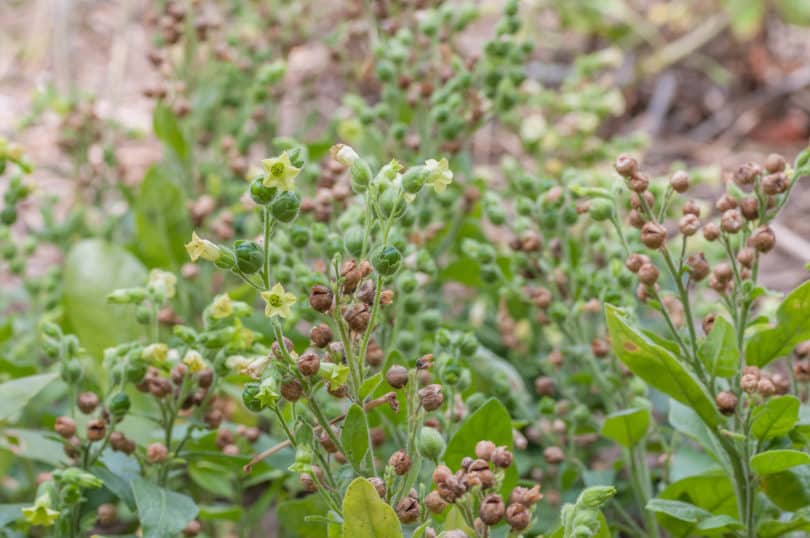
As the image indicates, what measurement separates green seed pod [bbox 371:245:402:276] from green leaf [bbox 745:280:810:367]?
0.43 metres

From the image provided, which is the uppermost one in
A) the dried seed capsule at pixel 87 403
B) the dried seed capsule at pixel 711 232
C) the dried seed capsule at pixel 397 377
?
the dried seed capsule at pixel 711 232

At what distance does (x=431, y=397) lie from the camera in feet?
2.97

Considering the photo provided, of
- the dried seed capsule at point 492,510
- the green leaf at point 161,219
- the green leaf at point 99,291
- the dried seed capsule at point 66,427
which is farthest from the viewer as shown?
the green leaf at point 161,219

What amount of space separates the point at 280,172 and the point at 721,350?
0.50 metres

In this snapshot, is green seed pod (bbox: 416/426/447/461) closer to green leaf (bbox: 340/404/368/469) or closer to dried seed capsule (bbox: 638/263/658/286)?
green leaf (bbox: 340/404/368/469)

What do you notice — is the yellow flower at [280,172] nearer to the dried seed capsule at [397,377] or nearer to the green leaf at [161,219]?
the dried seed capsule at [397,377]

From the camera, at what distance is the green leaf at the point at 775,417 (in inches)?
39.1

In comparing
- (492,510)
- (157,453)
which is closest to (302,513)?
(157,453)

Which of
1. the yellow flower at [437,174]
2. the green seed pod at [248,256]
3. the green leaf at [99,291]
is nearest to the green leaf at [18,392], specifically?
the green leaf at [99,291]

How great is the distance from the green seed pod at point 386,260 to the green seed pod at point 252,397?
0.15 meters

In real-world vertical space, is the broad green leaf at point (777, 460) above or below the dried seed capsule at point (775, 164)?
below

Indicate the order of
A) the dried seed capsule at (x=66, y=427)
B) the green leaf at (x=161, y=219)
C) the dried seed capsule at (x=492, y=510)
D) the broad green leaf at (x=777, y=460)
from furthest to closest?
the green leaf at (x=161, y=219) → the dried seed capsule at (x=66, y=427) → the broad green leaf at (x=777, y=460) → the dried seed capsule at (x=492, y=510)

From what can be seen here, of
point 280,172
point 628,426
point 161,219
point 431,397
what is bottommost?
point 628,426

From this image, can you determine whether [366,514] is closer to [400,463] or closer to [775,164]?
[400,463]
